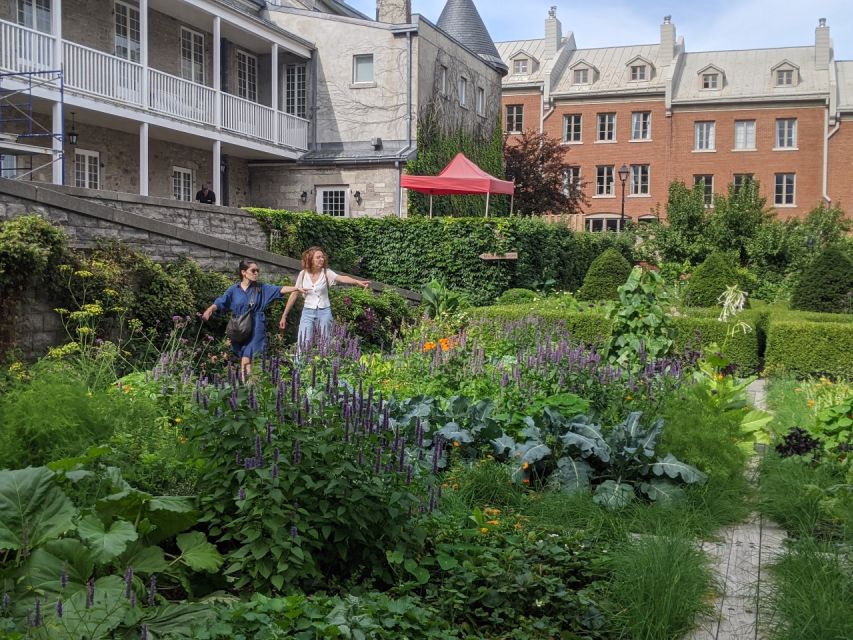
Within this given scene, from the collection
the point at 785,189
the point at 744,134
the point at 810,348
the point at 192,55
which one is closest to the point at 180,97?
the point at 192,55

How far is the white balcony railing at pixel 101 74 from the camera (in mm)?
17609

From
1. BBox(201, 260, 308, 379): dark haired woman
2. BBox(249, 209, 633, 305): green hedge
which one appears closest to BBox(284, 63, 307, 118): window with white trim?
BBox(249, 209, 633, 305): green hedge

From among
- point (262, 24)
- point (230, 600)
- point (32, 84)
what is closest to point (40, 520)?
point (230, 600)

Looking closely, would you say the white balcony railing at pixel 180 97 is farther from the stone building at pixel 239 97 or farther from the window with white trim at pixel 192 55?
the window with white trim at pixel 192 55

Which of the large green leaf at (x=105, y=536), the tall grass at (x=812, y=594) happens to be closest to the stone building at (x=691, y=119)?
the tall grass at (x=812, y=594)

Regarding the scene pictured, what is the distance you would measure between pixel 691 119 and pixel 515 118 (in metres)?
9.66

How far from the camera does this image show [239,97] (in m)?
23.1

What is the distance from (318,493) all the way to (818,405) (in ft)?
17.9

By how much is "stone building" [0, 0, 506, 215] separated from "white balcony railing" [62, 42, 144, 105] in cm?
3

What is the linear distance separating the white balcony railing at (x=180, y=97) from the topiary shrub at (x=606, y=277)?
10124 millimetres

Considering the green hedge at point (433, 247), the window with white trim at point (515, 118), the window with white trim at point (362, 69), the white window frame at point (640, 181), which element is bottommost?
the green hedge at point (433, 247)

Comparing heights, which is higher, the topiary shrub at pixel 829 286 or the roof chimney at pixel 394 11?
the roof chimney at pixel 394 11

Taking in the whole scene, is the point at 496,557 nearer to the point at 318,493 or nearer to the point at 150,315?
the point at 318,493

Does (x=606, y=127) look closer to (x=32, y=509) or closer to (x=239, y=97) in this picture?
(x=239, y=97)
